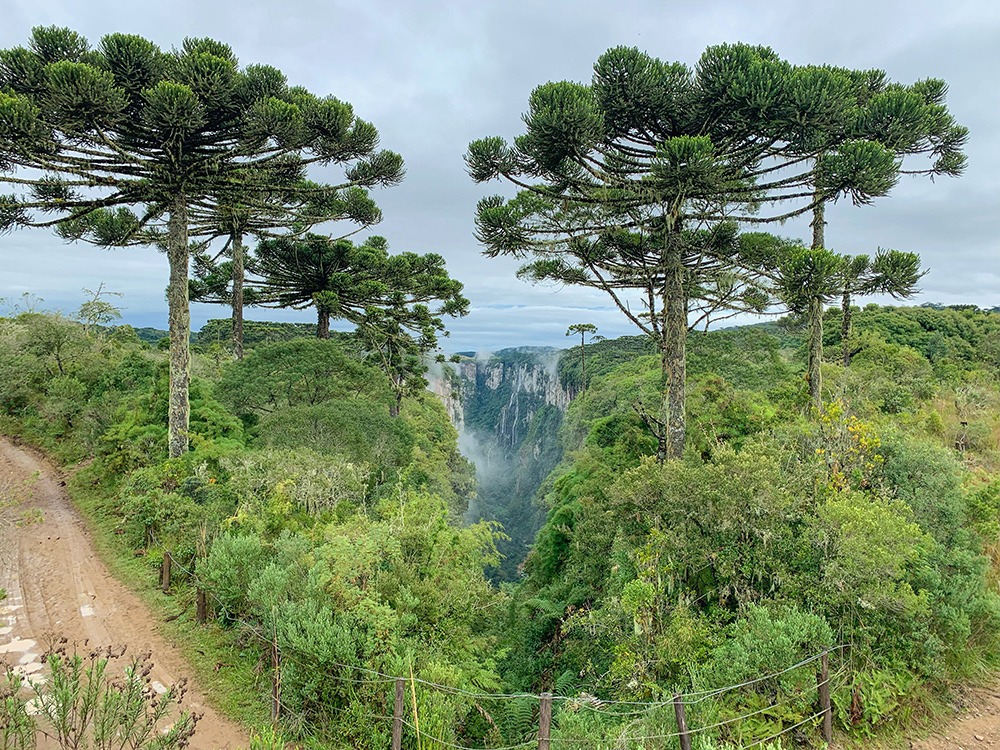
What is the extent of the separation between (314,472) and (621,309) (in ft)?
21.7

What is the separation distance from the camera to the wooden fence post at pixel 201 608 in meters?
7.04

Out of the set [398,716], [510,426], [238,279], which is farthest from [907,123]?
[510,426]

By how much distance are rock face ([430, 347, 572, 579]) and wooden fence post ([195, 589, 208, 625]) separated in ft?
77.2

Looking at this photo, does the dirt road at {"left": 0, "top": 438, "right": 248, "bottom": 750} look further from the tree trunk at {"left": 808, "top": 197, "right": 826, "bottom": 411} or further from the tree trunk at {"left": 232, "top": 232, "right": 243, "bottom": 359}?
the tree trunk at {"left": 808, "top": 197, "right": 826, "bottom": 411}

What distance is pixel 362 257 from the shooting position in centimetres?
1822

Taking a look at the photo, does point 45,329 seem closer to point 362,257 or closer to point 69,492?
point 69,492

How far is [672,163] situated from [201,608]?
30.3ft

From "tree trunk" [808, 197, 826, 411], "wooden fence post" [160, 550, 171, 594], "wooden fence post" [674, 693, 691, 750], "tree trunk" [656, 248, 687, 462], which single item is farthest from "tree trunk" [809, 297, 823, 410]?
"wooden fence post" [160, 550, 171, 594]

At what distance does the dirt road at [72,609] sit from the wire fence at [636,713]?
3.97ft

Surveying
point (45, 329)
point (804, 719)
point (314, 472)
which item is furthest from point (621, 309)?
point (45, 329)

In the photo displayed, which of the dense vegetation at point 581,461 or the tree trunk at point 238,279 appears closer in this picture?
the dense vegetation at point 581,461

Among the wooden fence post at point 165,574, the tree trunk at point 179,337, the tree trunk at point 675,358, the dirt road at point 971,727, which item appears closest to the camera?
the dirt road at point 971,727

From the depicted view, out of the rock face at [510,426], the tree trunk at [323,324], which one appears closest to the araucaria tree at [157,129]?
the tree trunk at [323,324]

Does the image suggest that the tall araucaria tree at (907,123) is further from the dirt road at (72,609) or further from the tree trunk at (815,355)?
the dirt road at (72,609)
